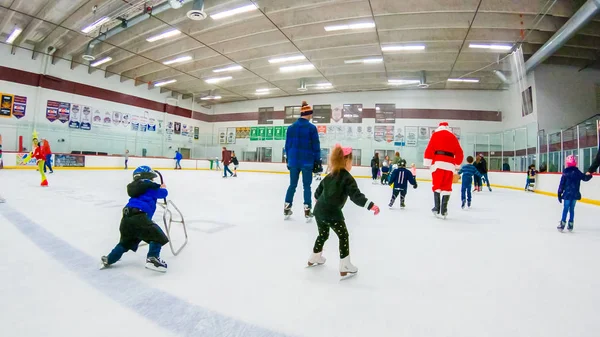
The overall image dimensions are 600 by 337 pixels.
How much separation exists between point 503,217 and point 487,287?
3293mm

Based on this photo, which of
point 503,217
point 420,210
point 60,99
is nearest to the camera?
point 503,217

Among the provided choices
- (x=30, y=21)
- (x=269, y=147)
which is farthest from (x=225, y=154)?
(x=30, y=21)

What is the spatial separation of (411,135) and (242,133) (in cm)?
1289

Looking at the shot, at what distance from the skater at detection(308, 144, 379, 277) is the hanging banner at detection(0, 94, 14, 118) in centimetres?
1787

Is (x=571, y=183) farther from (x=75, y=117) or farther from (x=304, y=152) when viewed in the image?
(x=75, y=117)

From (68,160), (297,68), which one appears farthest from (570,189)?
(68,160)

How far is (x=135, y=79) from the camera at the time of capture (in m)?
17.3

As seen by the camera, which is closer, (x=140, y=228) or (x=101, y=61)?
(x=140, y=228)

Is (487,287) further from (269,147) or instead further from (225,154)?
(269,147)

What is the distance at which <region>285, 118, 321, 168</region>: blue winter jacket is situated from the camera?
3.44 m

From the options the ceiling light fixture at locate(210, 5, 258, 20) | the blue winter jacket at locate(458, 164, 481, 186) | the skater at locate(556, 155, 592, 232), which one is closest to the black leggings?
the skater at locate(556, 155, 592, 232)

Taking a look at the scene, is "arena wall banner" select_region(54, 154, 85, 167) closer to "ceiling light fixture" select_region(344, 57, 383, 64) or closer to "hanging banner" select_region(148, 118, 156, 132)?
"hanging banner" select_region(148, 118, 156, 132)

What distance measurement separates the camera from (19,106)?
1304 centimetres

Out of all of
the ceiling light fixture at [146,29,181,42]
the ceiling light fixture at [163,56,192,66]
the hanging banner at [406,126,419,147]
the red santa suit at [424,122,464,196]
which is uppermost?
the ceiling light fixture at [163,56,192,66]
